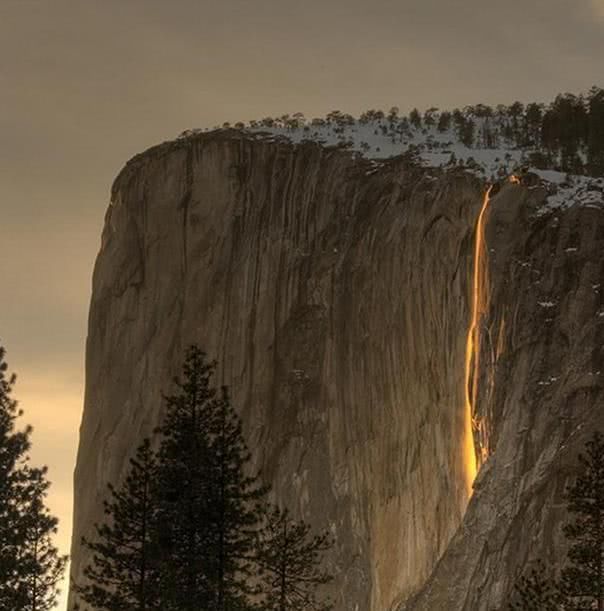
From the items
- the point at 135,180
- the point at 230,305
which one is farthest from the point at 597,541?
the point at 135,180

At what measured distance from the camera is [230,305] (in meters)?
80.9

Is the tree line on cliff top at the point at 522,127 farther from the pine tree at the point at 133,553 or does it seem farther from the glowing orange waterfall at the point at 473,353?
the pine tree at the point at 133,553

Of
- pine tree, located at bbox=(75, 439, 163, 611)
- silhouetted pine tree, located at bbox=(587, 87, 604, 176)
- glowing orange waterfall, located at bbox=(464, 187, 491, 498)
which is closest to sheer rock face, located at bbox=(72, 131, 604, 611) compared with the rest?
glowing orange waterfall, located at bbox=(464, 187, 491, 498)

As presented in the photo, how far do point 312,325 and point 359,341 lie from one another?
4153 millimetres

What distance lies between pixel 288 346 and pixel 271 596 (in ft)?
141

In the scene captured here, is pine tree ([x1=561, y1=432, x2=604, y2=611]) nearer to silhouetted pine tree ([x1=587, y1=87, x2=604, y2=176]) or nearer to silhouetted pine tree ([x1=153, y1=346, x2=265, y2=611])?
silhouetted pine tree ([x1=153, y1=346, x2=265, y2=611])

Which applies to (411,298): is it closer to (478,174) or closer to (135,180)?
(478,174)

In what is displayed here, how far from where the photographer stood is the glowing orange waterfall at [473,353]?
5897 cm

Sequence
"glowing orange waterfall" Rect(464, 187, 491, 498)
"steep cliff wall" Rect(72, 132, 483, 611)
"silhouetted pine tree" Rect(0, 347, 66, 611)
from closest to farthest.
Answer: "silhouetted pine tree" Rect(0, 347, 66, 611)
"glowing orange waterfall" Rect(464, 187, 491, 498)
"steep cliff wall" Rect(72, 132, 483, 611)

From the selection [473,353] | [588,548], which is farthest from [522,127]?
[588,548]

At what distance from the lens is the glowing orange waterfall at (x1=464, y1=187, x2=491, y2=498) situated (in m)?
59.0

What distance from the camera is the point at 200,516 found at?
101 feet

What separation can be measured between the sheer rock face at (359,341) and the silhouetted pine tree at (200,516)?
63.4 ft

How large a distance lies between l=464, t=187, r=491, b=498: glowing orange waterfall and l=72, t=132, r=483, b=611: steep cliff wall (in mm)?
707
